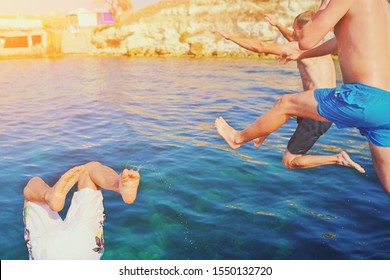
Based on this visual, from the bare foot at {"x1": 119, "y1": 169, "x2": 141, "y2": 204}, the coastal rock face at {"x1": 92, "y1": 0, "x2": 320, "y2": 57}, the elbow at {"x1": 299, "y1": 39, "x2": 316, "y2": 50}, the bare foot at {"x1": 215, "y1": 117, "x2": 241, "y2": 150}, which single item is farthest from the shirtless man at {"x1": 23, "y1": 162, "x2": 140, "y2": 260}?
the coastal rock face at {"x1": 92, "y1": 0, "x2": 320, "y2": 57}

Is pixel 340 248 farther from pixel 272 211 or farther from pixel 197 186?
pixel 197 186

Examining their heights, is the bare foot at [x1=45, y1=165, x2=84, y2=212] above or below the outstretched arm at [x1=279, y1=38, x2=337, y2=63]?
below

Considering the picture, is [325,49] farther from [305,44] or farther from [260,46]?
[305,44]

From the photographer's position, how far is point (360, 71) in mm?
3598

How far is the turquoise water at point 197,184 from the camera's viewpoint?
19.6ft

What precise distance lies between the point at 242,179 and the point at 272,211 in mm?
1524

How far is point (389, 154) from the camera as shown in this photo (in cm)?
380

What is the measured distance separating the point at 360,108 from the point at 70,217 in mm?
3037

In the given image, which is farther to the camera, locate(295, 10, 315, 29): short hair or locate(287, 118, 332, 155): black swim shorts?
locate(287, 118, 332, 155): black swim shorts

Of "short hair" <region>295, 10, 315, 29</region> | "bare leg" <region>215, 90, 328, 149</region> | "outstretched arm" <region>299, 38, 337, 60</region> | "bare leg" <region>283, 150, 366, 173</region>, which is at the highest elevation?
"short hair" <region>295, 10, 315, 29</region>

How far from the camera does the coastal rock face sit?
40.4 m

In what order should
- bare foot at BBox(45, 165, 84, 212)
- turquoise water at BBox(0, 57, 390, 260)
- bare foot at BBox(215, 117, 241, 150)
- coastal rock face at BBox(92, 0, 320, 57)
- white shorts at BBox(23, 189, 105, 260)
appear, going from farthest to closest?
coastal rock face at BBox(92, 0, 320, 57) < turquoise water at BBox(0, 57, 390, 260) < bare foot at BBox(215, 117, 241, 150) < white shorts at BBox(23, 189, 105, 260) < bare foot at BBox(45, 165, 84, 212)

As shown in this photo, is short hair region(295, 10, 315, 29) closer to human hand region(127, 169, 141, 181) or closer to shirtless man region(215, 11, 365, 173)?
shirtless man region(215, 11, 365, 173)
